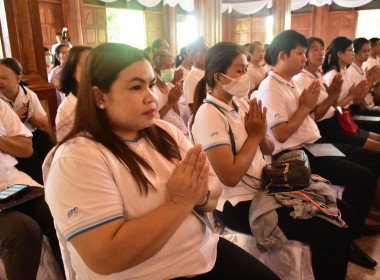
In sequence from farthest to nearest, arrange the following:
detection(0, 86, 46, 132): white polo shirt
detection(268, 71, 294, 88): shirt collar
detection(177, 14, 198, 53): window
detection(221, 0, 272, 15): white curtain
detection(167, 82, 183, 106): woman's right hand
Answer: detection(177, 14, 198, 53): window < detection(221, 0, 272, 15): white curtain < detection(167, 82, 183, 106): woman's right hand < detection(0, 86, 46, 132): white polo shirt < detection(268, 71, 294, 88): shirt collar

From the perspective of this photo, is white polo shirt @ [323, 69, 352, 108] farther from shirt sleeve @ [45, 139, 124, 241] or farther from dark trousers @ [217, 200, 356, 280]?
shirt sleeve @ [45, 139, 124, 241]

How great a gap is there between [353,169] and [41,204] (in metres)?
1.78

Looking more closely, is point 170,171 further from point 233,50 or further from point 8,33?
point 8,33

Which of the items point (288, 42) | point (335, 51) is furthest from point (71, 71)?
point (335, 51)

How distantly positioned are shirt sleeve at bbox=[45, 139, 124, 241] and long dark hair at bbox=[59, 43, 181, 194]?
0.26 ft

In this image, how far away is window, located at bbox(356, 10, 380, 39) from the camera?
9609 millimetres

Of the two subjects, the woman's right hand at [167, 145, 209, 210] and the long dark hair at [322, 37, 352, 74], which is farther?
the long dark hair at [322, 37, 352, 74]

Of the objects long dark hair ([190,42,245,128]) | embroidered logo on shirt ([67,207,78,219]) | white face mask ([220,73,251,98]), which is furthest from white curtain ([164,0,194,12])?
embroidered logo on shirt ([67,207,78,219])

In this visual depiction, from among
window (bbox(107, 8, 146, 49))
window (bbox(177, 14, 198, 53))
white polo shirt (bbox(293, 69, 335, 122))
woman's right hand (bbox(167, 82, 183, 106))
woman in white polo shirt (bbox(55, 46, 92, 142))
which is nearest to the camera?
woman in white polo shirt (bbox(55, 46, 92, 142))

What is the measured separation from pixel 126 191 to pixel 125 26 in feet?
30.4

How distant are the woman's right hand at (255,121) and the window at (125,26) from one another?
8.09 meters

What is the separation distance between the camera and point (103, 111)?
1.03 meters

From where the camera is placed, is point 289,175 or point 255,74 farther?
point 255,74

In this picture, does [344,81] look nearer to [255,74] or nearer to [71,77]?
[255,74]
